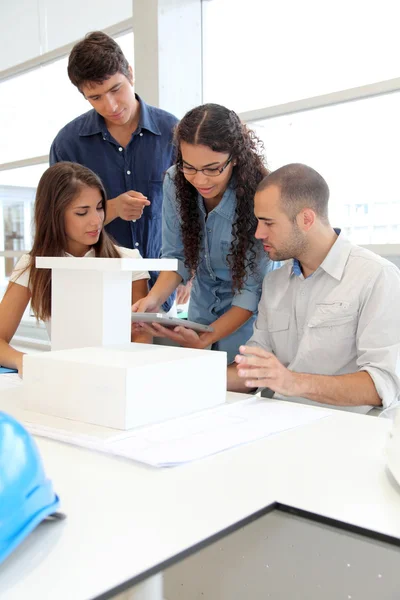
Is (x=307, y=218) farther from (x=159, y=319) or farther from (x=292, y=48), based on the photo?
(x=292, y=48)

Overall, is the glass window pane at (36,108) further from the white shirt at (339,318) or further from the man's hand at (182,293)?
the white shirt at (339,318)

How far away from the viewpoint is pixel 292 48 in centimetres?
253

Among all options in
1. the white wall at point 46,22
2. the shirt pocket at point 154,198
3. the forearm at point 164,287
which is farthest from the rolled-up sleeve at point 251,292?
the white wall at point 46,22

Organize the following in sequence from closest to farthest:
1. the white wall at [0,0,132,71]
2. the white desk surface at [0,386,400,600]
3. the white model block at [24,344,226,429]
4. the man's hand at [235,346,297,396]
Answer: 1. the white desk surface at [0,386,400,600]
2. the white model block at [24,344,226,429]
3. the man's hand at [235,346,297,396]
4. the white wall at [0,0,132,71]

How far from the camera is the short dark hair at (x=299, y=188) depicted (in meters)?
1.76

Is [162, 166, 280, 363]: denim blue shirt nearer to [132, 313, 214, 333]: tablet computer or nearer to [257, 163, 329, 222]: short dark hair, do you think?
[257, 163, 329, 222]: short dark hair

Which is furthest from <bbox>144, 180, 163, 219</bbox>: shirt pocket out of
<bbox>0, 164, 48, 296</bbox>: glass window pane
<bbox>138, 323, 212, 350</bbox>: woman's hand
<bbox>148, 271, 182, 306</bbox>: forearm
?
<bbox>0, 164, 48, 296</bbox>: glass window pane

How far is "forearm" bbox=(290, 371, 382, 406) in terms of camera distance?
151cm

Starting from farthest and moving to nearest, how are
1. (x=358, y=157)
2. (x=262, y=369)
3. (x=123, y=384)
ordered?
(x=358, y=157), (x=262, y=369), (x=123, y=384)

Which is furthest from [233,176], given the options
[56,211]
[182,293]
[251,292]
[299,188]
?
[182,293]

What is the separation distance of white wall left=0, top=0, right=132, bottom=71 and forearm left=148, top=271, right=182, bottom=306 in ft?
5.62

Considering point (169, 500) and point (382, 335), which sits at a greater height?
point (382, 335)

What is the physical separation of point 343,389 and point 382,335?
18 cm

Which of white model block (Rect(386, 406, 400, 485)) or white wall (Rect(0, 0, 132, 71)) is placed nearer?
white model block (Rect(386, 406, 400, 485))
